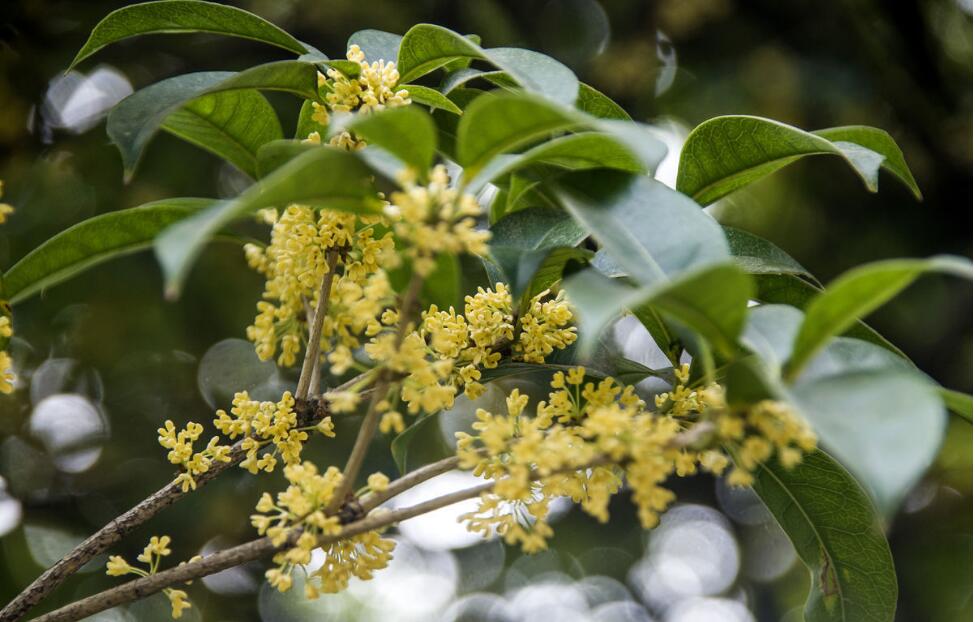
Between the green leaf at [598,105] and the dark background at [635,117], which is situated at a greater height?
the green leaf at [598,105]

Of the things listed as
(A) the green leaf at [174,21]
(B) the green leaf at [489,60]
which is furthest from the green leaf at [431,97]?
(A) the green leaf at [174,21]

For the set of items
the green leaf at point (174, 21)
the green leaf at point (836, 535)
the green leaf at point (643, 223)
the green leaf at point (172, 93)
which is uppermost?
the green leaf at point (174, 21)

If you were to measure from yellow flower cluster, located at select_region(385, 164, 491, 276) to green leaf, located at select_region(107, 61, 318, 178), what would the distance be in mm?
190

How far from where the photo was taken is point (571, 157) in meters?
0.63

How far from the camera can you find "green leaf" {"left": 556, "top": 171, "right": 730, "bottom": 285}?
53 cm

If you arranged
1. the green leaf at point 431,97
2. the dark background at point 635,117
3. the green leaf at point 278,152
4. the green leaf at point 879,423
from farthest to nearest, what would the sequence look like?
the dark background at point 635,117
the green leaf at point 431,97
the green leaf at point 278,152
the green leaf at point 879,423

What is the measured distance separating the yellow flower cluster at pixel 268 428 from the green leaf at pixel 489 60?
0.92 ft

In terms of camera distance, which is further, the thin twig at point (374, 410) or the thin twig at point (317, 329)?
the thin twig at point (317, 329)

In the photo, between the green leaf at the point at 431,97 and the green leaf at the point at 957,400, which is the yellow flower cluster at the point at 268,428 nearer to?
the green leaf at the point at 431,97

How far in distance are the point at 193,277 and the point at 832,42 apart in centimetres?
171

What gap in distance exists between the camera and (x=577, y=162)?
654mm

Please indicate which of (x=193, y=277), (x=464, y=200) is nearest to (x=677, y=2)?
(x=193, y=277)

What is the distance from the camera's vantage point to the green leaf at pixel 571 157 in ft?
1.80

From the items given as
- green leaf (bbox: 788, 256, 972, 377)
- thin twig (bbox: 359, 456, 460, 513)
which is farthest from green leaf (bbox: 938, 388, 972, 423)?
thin twig (bbox: 359, 456, 460, 513)
